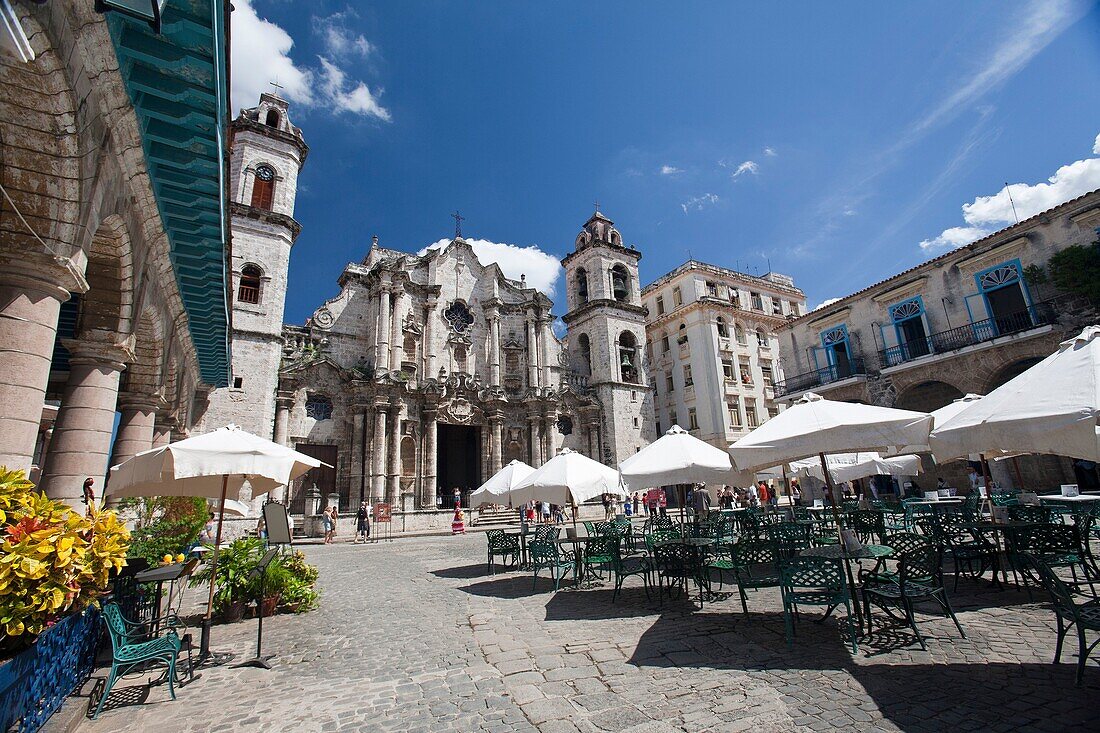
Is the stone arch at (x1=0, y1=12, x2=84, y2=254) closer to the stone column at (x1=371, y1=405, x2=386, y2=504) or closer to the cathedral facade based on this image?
the cathedral facade

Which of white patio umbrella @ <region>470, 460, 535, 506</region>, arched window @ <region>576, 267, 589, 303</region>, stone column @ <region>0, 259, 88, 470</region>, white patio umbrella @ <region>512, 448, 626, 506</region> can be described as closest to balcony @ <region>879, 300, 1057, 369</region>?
white patio umbrella @ <region>512, 448, 626, 506</region>

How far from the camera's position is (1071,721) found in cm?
345

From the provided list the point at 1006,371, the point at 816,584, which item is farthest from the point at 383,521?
the point at 1006,371

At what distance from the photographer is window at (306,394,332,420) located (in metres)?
25.2


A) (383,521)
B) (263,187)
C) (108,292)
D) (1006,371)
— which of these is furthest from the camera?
(263,187)

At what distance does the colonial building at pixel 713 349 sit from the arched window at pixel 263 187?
26.2 meters

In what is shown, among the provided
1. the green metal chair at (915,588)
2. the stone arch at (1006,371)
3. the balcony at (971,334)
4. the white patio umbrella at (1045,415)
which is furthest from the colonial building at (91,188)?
the stone arch at (1006,371)

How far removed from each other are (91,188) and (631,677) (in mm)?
7330

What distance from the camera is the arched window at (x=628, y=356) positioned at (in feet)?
113

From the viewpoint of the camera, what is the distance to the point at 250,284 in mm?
22500

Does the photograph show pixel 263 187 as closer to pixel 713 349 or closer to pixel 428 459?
pixel 428 459

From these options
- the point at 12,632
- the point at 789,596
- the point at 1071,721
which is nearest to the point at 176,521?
the point at 12,632

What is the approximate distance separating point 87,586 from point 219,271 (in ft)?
24.6

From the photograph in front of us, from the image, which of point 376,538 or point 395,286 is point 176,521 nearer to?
point 376,538
